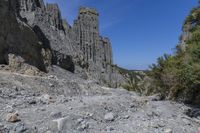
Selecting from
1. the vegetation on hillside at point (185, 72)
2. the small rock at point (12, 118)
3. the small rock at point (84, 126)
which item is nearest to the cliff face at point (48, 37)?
the vegetation on hillside at point (185, 72)

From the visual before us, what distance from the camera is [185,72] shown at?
84.2 ft

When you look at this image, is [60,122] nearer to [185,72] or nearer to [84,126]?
[84,126]

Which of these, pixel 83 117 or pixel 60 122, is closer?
pixel 60 122

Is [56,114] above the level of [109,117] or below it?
above

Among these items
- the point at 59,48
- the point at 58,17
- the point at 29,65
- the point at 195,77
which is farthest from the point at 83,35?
the point at 195,77

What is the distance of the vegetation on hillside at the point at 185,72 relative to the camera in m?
24.5

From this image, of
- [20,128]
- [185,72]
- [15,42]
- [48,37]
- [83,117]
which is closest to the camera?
[20,128]

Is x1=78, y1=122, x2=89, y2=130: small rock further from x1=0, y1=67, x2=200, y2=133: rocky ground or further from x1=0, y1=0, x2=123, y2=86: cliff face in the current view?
x1=0, y1=0, x2=123, y2=86: cliff face

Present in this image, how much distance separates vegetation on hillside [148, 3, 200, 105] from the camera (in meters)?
24.5

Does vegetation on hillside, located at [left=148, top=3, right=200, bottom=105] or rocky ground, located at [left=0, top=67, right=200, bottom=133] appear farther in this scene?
vegetation on hillside, located at [left=148, top=3, right=200, bottom=105]

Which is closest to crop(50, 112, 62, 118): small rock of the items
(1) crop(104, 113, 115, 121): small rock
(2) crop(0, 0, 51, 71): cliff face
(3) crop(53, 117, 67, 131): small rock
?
(3) crop(53, 117, 67, 131): small rock

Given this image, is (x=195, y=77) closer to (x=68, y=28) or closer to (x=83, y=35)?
(x=68, y=28)

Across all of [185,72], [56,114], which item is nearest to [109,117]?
[56,114]

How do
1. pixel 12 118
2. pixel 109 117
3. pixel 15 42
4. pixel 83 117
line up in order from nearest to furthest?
pixel 12 118, pixel 83 117, pixel 109 117, pixel 15 42
